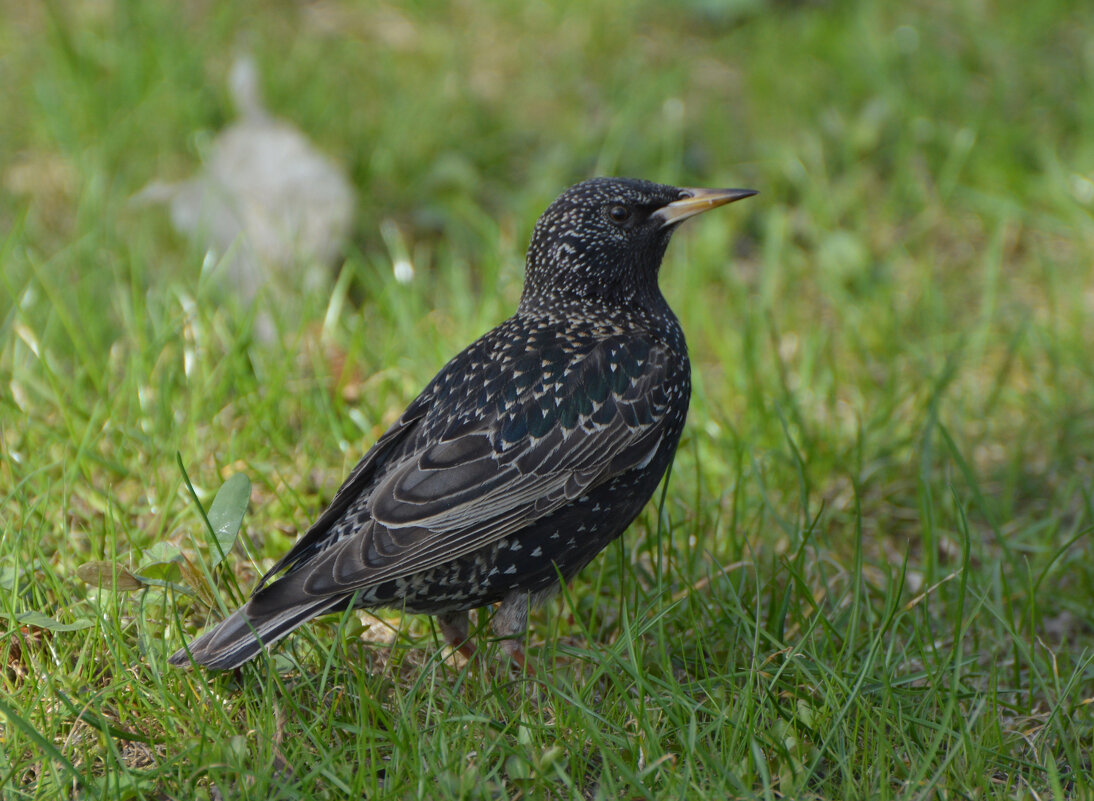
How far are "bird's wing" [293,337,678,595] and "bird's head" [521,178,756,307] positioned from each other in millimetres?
333

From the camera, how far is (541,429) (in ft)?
10.8

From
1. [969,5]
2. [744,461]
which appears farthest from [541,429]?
[969,5]

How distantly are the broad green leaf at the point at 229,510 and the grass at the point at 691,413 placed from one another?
3.5 inches

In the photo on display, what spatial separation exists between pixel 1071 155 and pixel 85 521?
5198mm

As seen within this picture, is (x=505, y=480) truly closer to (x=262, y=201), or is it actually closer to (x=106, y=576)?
(x=106, y=576)

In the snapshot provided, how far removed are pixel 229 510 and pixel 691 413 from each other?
197cm

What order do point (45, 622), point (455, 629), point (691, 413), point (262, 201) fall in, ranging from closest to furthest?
point (45, 622), point (455, 629), point (691, 413), point (262, 201)

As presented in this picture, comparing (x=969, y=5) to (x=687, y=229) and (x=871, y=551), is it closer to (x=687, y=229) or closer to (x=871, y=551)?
(x=687, y=229)

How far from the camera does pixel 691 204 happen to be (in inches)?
148

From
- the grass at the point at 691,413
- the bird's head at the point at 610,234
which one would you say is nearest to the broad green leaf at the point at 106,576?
the grass at the point at 691,413

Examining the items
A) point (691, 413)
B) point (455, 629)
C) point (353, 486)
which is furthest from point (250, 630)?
point (691, 413)

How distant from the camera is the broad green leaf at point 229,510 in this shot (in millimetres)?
3254

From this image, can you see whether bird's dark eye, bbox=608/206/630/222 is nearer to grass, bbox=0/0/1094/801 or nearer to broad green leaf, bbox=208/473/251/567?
grass, bbox=0/0/1094/801

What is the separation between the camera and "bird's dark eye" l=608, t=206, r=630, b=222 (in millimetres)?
3756
